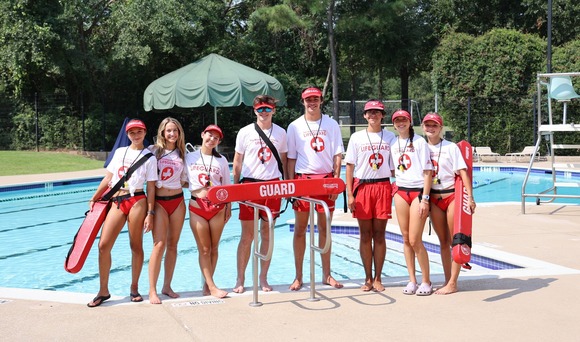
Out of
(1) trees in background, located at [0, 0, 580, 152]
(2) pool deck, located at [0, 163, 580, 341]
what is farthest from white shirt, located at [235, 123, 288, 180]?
(1) trees in background, located at [0, 0, 580, 152]

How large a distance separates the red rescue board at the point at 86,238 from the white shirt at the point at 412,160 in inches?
100

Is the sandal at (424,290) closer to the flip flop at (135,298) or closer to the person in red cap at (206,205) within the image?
the person in red cap at (206,205)

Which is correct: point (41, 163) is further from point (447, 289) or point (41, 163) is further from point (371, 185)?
point (447, 289)

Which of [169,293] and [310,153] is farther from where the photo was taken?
[310,153]

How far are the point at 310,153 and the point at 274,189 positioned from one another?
76cm

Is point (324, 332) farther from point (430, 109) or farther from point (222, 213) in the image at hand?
point (430, 109)

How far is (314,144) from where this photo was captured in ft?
19.3

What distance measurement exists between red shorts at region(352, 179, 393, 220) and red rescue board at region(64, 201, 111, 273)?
2.21 m

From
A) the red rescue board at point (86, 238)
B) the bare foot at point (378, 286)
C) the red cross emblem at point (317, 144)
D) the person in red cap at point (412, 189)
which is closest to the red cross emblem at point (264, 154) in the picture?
the red cross emblem at point (317, 144)

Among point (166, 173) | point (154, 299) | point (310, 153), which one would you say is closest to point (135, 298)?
point (154, 299)

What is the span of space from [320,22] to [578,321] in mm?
24352

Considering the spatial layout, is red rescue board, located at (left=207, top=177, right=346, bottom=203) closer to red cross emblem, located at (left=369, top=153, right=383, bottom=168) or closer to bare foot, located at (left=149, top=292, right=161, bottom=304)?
red cross emblem, located at (left=369, top=153, right=383, bottom=168)

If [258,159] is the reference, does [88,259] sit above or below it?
below

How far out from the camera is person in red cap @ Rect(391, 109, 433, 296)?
5617 mm
